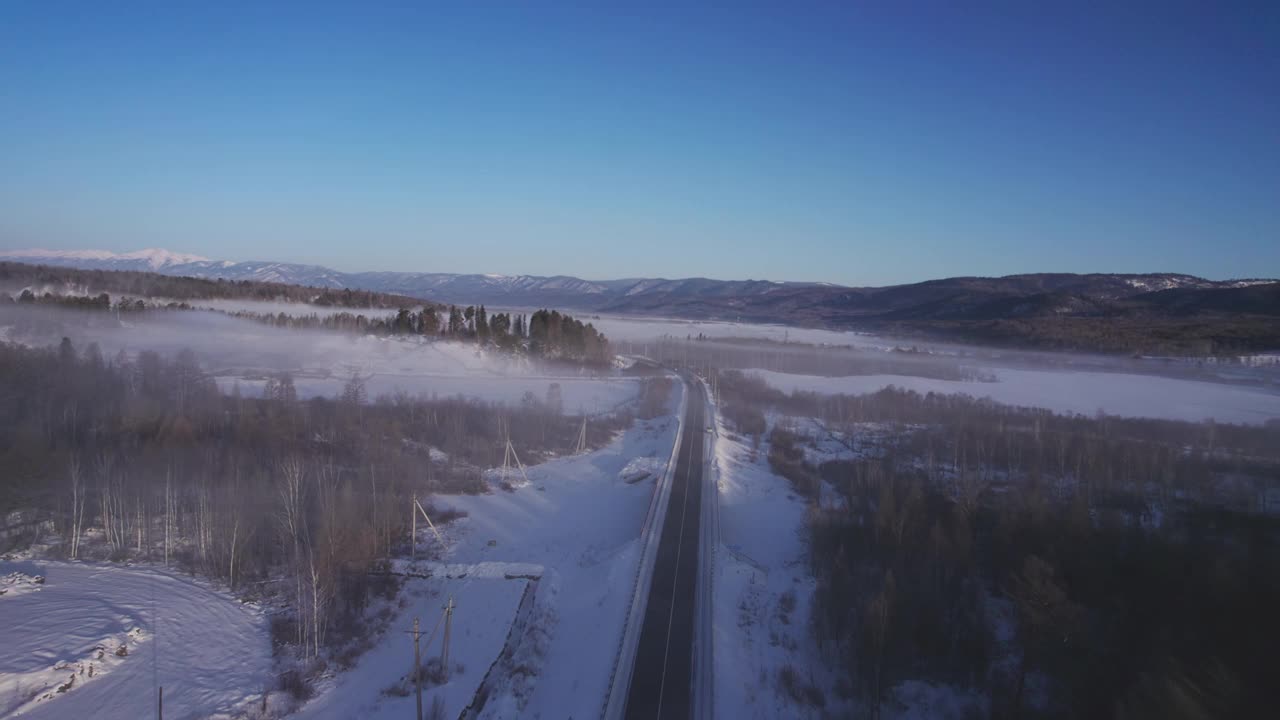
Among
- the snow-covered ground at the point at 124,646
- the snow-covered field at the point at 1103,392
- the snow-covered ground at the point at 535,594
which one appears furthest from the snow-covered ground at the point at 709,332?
the snow-covered ground at the point at 124,646

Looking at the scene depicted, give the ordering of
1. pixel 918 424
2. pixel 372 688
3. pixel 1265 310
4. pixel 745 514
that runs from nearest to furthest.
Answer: pixel 372 688, pixel 745 514, pixel 918 424, pixel 1265 310

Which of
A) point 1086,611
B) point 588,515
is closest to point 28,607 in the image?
point 588,515

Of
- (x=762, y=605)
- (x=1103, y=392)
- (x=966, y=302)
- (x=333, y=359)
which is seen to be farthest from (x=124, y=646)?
(x=966, y=302)

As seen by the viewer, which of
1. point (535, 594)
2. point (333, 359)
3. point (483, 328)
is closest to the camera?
point (535, 594)

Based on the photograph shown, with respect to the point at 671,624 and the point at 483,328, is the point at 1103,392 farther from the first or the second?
the point at 483,328

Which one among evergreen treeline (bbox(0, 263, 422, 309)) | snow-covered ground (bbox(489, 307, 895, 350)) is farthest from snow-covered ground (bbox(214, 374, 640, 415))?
snow-covered ground (bbox(489, 307, 895, 350))

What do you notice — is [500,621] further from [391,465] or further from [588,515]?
[391,465]


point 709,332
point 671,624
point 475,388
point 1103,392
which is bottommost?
point 671,624
